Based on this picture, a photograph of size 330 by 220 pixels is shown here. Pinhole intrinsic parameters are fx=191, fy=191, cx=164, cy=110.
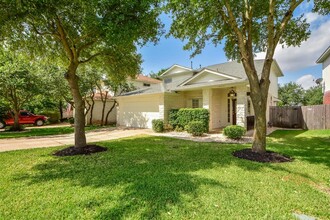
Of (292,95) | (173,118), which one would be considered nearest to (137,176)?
(173,118)

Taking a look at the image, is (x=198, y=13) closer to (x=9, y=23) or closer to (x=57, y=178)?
(x=9, y=23)

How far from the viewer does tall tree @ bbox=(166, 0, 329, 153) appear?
673 cm

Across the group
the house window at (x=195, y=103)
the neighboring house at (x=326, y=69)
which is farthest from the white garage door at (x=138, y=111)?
the neighboring house at (x=326, y=69)

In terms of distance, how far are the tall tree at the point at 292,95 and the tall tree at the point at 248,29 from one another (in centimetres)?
4157

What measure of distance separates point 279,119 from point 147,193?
52.9ft

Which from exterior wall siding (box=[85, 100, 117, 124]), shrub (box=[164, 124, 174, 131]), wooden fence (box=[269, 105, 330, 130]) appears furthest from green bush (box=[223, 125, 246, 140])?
exterior wall siding (box=[85, 100, 117, 124])

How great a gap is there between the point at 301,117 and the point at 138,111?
13663mm

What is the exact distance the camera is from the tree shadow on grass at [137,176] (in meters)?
3.49

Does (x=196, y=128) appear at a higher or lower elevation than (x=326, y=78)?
lower

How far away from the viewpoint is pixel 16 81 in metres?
13.4

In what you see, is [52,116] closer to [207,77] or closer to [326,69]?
[207,77]

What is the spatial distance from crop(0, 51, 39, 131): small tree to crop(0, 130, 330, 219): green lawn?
9173mm

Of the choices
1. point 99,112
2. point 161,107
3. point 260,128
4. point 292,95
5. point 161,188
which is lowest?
point 161,188

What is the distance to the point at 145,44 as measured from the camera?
8.30m
